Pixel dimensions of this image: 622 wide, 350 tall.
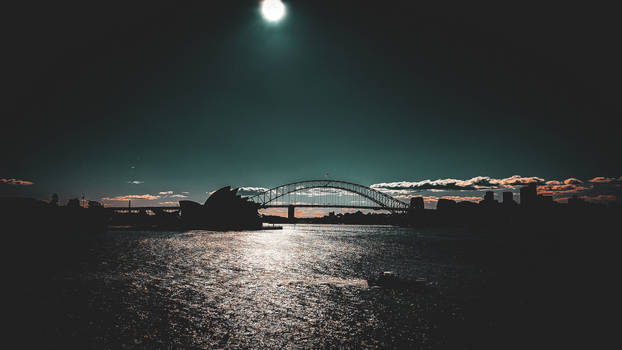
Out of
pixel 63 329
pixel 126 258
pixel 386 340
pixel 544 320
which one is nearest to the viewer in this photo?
pixel 386 340

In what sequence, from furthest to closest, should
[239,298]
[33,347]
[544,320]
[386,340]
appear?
[239,298] < [544,320] < [386,340] < [33,347]

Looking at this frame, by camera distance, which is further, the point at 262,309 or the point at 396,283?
the point at 396,283

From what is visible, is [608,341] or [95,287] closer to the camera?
[608,341]

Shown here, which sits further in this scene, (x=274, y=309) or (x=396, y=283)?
(x=396, y=283)

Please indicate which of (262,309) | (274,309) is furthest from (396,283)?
(262,309)

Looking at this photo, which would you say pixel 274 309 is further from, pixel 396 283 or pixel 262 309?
pixel 396 283

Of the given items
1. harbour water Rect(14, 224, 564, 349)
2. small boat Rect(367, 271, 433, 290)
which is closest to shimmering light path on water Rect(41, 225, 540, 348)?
harbour water Rect(14, 224, 564, 349)

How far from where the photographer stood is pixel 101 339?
64.8ft

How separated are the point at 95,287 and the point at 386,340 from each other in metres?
31.5

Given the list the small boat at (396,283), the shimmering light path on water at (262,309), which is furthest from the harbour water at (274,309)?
the small boat at (396,283)

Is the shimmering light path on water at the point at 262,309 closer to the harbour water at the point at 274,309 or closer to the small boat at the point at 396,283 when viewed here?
the harbour water at the point at 274,309

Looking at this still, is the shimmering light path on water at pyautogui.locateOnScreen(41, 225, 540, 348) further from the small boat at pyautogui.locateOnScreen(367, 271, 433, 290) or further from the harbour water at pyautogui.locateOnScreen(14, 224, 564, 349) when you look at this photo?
the small boat at pyautogui.locateOnScreen(367, 271, 433, 290)

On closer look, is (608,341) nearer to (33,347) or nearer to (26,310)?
(33,347)

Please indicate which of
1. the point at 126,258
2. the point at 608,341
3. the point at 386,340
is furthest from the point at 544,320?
the point at 126,258
